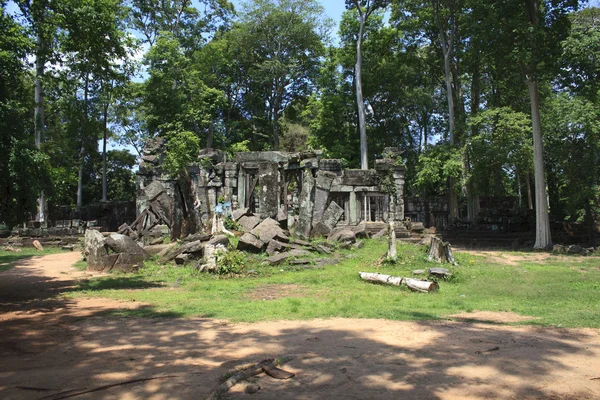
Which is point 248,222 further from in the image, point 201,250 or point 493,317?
point 493,317

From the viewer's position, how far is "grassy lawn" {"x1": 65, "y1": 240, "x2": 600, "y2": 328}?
702 centimetres

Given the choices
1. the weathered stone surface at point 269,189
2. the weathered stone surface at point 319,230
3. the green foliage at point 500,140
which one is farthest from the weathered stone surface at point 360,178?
the weathered stone surface at point 269,189

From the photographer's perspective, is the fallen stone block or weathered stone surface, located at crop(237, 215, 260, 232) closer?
weathered stone surface, located at crop(237, 215, 260, 232)

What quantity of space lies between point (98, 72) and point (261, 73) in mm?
26679

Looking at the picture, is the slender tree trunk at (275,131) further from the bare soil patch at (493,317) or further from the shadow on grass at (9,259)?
the bare soil patch at (493,317)

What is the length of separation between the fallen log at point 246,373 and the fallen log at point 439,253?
8.36 metres

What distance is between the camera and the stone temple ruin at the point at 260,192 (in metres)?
16.7

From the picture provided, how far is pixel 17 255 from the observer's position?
17.7 metres

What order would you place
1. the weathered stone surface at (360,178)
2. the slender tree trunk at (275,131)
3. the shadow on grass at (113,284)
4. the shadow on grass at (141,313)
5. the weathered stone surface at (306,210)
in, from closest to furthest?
the shadow on grass at (141,313) < the shadow on grass at (113,284) < the weathered stone surface at (306,210) < the weathered stone surface at (360,178) < the slender tree trunk at (275,131)

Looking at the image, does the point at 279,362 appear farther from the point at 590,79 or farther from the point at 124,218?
the point at 124,218

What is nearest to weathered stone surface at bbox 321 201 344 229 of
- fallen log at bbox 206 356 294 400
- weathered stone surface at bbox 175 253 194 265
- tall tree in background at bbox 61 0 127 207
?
weathered stone surface at bbox 175 253 194 265

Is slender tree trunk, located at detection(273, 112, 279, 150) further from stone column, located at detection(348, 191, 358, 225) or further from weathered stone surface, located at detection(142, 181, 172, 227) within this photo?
weathered stone surface, located at detection(142, 181, 172, 227)

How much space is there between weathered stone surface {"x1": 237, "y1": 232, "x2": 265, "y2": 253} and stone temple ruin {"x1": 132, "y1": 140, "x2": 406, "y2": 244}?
90.4 inches

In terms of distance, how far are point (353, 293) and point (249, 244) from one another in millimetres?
4812
